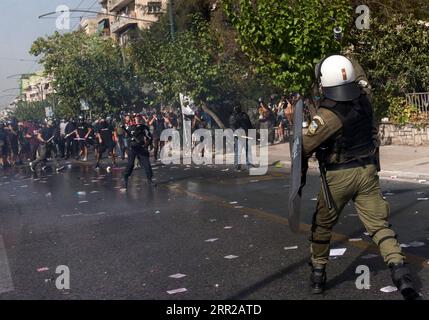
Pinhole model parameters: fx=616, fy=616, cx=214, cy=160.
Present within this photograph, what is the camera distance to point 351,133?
466 cm

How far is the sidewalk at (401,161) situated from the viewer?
11961 mm

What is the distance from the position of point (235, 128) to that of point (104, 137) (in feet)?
19.4

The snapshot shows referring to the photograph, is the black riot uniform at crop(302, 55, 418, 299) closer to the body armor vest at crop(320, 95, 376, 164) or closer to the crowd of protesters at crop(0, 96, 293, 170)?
the body armor vest at crop(320, 95, 376, 164)

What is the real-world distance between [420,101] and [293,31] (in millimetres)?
5087

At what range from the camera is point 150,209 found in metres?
Result: 10.0

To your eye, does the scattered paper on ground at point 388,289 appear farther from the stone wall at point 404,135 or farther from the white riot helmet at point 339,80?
the stone wall at point 404,135

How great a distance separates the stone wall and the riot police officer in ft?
42.3

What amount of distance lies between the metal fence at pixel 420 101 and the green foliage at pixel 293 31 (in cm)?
342

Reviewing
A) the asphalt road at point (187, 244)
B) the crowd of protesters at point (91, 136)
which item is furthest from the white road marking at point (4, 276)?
the crowd of protesters at point (91, 136)

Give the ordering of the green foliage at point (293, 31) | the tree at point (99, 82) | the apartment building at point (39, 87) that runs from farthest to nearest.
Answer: the apartment building at point (39, 87) → the tree at point (99, 82) → the green foliage at point (293, 31)

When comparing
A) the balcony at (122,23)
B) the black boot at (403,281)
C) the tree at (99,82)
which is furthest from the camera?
the balcony at (122,23)

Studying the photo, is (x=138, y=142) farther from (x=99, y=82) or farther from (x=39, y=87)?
(x=39, y=87)
